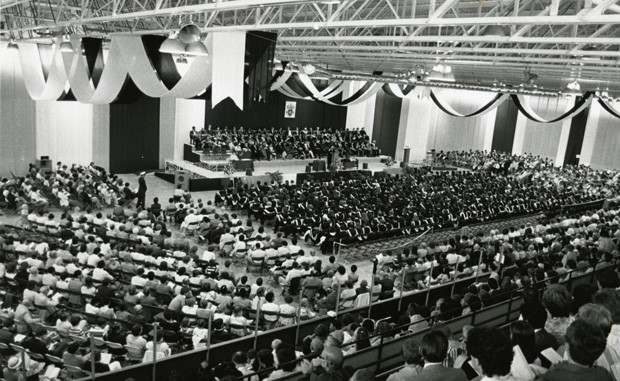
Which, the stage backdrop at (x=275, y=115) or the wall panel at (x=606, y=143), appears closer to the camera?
the stage backdrop at (x=275, y=115)

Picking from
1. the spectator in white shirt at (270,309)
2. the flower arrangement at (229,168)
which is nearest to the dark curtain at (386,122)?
the flower arrangement at (229,168)

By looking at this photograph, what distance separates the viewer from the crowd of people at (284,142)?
2522 centimetres

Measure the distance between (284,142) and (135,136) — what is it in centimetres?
787

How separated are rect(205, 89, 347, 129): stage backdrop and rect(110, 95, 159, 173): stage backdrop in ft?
10.2

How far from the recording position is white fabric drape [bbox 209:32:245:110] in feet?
32.1

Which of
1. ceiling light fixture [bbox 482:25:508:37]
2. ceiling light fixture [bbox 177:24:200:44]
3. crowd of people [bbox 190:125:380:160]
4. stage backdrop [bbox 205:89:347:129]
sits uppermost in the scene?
ceiling light fixture [bbox 482:25:508:37]

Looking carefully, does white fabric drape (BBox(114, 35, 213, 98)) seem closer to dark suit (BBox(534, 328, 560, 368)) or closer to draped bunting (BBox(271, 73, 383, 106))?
dark suit (BBox(534, 328, 560, 368))

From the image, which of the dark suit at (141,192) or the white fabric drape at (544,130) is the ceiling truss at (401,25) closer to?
the dark suit at (141,192)

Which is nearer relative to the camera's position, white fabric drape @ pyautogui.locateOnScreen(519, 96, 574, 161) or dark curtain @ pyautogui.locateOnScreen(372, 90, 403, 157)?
dark curtain @ pyautogui.locateOnScreen(372, 90, 403, 157)

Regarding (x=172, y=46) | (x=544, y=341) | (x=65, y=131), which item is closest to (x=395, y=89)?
(x=65, y=131)

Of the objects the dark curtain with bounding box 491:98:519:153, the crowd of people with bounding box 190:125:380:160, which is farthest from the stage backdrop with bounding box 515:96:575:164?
the crowd of people with bounding box 190:125:380:160

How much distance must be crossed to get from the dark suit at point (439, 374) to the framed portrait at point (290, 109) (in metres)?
28.1

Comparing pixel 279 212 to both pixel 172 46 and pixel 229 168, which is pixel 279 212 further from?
pixel 172 46

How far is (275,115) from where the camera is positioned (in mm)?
30516
